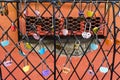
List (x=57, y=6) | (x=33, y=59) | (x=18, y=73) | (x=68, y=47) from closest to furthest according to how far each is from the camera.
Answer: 1. (x=57, y=6)
2. (x=18, y=73)
3. (x=33, y=59)
4. (x=68, y=47)

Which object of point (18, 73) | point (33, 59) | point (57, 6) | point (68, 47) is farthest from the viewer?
point (68, 47)

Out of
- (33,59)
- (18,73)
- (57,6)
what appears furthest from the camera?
(33,59)

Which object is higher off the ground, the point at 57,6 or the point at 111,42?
the point at 57,6

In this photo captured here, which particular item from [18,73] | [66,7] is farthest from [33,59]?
[66,7]

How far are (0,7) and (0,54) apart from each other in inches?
38.1

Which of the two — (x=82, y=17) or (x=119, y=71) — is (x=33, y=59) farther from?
(x=82, y=17)

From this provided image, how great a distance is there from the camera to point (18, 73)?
1422 millimetres

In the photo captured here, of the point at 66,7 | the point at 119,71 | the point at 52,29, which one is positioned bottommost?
the point at 119,71

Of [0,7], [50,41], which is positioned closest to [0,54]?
[50,41]

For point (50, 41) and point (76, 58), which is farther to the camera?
point (50, 41)

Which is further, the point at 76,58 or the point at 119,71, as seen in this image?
the point at 76,58

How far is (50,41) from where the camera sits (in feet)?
5.90

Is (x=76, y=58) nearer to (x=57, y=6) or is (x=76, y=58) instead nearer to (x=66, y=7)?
(x=66, y=7)

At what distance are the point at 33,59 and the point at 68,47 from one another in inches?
11.6
